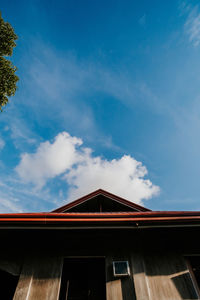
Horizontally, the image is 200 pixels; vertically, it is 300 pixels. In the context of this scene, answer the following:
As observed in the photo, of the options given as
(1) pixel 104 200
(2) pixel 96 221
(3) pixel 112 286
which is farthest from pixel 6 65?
(3) pixel 112 286

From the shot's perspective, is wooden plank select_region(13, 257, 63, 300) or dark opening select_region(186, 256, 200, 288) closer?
wooden plank select_region(13, 257, 63, 300)

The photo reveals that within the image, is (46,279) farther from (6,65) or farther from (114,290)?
(6,65)

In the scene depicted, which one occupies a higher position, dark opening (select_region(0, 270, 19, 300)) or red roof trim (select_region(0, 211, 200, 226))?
red roof trim (select_region(0, 211, 200, 226))

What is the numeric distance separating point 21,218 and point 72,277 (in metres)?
2.58

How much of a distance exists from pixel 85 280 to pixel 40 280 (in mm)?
1811

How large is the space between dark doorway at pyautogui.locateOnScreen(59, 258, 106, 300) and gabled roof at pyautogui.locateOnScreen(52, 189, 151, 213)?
7.84ft

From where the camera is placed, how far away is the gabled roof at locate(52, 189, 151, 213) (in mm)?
6927

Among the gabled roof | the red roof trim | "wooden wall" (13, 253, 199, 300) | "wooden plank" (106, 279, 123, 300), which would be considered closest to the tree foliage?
the gabled roof

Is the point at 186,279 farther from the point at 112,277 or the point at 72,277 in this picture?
the point at 72,277

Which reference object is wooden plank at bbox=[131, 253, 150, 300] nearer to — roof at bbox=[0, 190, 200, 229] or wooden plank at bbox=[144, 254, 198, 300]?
wooden plank at bbox=[144, 254, 198, 300]

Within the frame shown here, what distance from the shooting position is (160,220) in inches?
139

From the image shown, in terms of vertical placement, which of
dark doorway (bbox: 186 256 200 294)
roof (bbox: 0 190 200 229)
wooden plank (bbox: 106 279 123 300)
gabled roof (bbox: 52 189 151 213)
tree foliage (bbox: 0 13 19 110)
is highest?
tree foliage (bbox: 0 13 19 110)

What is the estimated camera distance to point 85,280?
4586 millimetres

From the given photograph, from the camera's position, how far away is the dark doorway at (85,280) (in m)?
4.26
